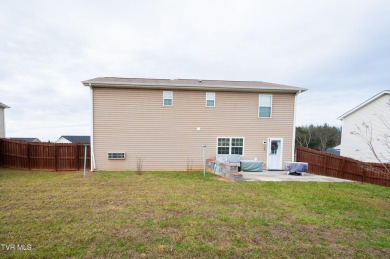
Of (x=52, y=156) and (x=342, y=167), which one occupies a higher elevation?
(x=52, y=156)

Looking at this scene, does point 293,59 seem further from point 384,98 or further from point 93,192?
point 93,192

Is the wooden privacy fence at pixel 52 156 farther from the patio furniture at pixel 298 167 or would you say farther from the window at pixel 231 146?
the patio furniture at pixel 298 167

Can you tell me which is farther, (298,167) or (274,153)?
(274,153)

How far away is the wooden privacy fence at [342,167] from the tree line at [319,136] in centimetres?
2514

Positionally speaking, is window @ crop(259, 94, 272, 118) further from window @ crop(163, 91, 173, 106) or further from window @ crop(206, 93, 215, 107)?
window @ crop(163, 91, 173, 106)

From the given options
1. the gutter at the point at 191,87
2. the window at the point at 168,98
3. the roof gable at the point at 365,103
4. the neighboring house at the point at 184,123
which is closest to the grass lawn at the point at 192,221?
the neighboring house at the point at 184,123

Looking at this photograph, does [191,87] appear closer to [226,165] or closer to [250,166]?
[226,165]

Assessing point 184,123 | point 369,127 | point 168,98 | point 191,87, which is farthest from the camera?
point 369,127

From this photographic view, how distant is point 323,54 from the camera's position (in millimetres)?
12094

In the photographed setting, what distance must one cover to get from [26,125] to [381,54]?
99.3ft

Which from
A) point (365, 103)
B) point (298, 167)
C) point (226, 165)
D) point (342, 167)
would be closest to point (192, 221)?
point (226, 165)

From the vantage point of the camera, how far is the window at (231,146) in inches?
400

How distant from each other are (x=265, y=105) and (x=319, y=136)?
2987 cm

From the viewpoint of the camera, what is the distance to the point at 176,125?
984 cm
